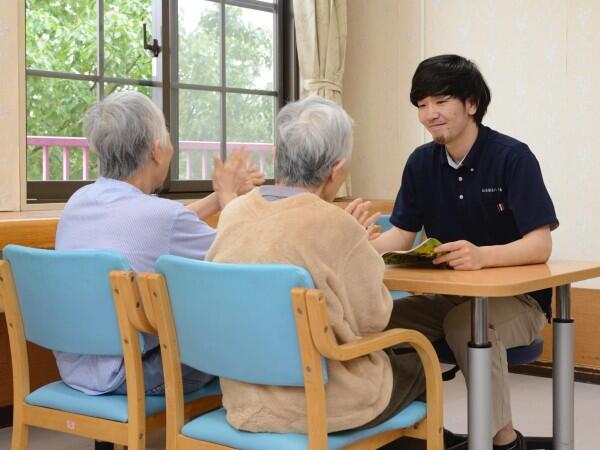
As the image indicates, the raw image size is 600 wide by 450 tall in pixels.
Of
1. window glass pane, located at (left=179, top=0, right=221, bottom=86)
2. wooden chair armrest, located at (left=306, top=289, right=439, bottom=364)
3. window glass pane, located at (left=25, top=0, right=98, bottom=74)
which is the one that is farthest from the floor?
window glass pane, located at (left=25, top=0, right=98, bottom=74)

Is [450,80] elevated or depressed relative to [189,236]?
elevated

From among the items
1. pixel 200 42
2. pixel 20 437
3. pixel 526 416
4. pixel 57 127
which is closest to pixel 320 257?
pixel 20 437

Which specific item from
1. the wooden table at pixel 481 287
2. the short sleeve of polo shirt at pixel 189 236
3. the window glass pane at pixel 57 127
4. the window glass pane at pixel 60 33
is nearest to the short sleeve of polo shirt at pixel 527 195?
the wooden table at pixel 481 287

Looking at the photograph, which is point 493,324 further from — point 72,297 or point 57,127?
point 57,127

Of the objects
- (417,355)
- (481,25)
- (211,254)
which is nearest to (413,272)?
(417,355)

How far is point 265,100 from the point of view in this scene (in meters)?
4.78

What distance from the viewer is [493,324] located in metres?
2.37

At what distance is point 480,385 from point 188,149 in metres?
2.78

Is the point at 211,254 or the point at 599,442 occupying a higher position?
the point at 211,254

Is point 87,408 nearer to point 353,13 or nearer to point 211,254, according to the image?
point 211,254

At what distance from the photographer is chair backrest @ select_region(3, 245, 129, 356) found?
1.96 meters

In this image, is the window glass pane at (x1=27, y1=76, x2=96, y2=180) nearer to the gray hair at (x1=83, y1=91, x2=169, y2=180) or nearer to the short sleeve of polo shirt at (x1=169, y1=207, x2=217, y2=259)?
the gray hair at (x1=83, y1=91, x2=169, y2=180)

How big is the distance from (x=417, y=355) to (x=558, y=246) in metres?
2.43

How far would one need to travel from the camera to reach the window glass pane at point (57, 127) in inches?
168
